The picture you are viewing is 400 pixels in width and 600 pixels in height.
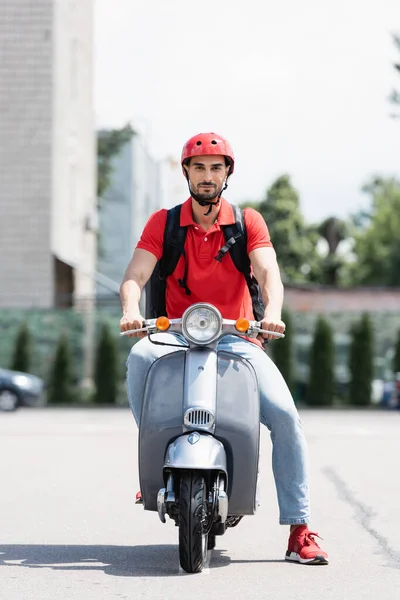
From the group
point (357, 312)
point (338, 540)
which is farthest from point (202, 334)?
point (357, 312)

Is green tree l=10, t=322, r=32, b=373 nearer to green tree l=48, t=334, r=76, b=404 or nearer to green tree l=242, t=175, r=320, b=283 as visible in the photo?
green tree l=48, t=334, r=76, b=404

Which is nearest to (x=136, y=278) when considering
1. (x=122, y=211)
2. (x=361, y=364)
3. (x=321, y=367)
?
(x=321, y=367)

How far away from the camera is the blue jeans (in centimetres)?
600

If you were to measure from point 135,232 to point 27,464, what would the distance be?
4179 centimetres

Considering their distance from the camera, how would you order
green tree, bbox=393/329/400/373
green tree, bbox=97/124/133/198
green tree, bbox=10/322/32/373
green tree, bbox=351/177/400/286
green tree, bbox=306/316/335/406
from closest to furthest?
green tree, bbox=10/322/32/373 < green tree, bbox=306/316/335/406 < green tree, bbox=393/329/400/373 < green tree, bbox=97/124/133/198 < green tree, bbox=351/177/400/286

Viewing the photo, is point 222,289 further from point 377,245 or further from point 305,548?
point 377,245

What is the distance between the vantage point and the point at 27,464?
483 inches

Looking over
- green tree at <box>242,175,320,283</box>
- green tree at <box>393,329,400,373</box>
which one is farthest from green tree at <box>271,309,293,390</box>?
green tree at <box>242,175,320,283</box>

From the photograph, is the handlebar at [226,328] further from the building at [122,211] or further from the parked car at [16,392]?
the building at [122,211]

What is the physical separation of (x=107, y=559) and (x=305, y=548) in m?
0.94

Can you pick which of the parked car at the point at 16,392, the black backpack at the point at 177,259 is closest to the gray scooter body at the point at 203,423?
the black backpack at the point at 177,259

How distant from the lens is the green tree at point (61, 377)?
1266 inches

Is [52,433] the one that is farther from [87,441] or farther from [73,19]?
[73,19]

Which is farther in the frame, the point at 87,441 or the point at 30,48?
the point at 30,48
